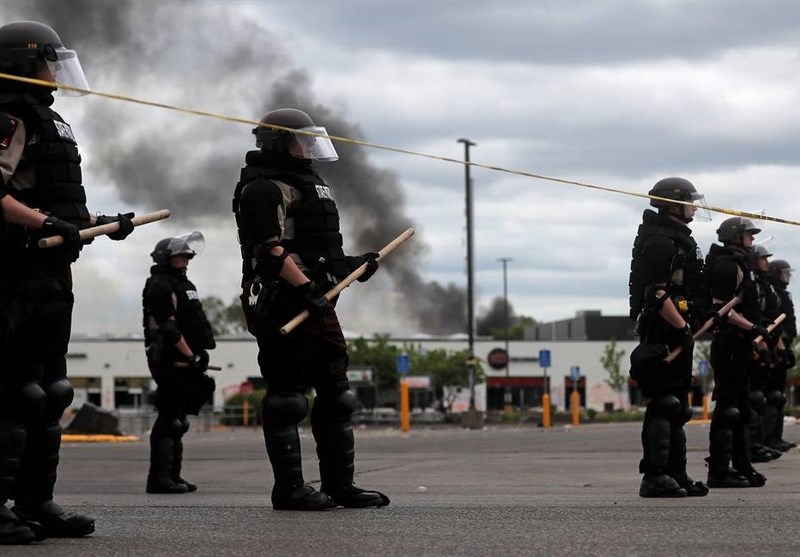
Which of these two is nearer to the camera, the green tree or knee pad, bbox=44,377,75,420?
knee pad, bbox=44,377,75,420

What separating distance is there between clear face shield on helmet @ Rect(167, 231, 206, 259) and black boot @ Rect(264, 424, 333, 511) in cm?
409

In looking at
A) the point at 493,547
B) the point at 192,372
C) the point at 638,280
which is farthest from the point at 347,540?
the point at 192,372

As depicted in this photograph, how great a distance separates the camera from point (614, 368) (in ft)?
242

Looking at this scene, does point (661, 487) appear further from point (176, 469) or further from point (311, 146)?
point (176, 469)

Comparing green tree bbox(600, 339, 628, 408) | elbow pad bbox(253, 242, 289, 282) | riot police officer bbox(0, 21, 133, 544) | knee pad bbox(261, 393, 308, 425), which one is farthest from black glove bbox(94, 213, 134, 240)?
green tree bbox(600, 339, 628, 408)

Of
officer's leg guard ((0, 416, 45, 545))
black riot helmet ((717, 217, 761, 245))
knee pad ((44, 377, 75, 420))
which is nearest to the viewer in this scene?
officer's leg guard ((0, 416, 45, 545))

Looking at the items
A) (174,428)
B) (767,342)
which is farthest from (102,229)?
(767,342)

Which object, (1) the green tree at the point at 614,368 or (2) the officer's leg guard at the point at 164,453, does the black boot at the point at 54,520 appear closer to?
(2) the officer's leg guard at the point at 164,453

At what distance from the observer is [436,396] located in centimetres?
7069

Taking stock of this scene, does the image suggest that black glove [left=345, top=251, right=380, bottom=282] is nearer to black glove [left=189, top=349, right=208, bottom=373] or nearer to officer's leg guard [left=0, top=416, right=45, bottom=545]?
officer's leg guard [left=0, top=416, right=45, bottom=545]

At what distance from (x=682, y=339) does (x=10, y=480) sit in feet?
15.1

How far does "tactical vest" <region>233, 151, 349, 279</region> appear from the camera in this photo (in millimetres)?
7258

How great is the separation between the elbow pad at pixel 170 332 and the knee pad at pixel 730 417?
13.9 feet

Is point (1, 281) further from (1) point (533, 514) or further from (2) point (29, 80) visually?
(1) point (533, 514)
